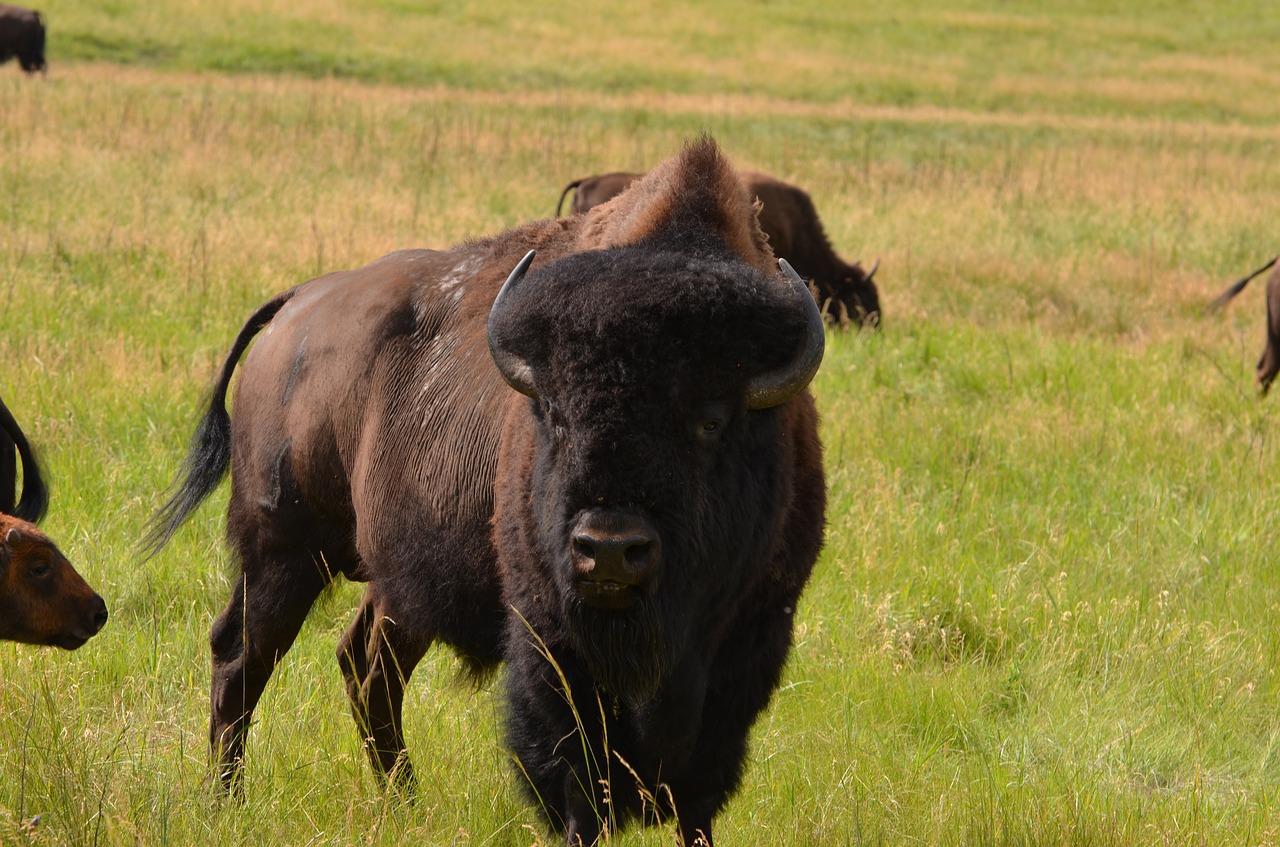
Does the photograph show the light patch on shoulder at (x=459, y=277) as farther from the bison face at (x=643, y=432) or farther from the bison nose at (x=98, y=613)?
the bison nose at (x=98, y=613)

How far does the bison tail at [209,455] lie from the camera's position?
494cm

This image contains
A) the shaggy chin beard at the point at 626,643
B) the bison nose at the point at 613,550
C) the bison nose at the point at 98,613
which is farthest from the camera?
the bison nose at the point at 98,613

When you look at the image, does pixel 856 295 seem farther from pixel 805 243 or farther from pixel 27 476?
pixel 27 476

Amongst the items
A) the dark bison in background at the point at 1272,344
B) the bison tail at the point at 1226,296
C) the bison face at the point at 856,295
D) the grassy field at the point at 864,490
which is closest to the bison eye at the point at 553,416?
the grassy field at the point at 864,490

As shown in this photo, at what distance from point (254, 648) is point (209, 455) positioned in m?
0.91

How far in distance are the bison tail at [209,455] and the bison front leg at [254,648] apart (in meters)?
0.59

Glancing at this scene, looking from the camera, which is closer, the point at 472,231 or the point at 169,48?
the point at 472,231

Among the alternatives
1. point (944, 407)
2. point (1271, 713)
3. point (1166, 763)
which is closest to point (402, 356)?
point (1166, 763)

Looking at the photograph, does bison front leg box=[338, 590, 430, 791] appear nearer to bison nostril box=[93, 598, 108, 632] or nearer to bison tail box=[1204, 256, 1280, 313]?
bison nostril box=[93, 598, 108, 632]

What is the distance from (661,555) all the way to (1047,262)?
41.1 ft

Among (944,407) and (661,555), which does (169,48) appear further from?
(661,555)

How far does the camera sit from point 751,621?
3600 mm

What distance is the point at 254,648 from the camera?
447cm

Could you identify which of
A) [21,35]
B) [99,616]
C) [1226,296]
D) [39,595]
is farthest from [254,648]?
[21,35]
